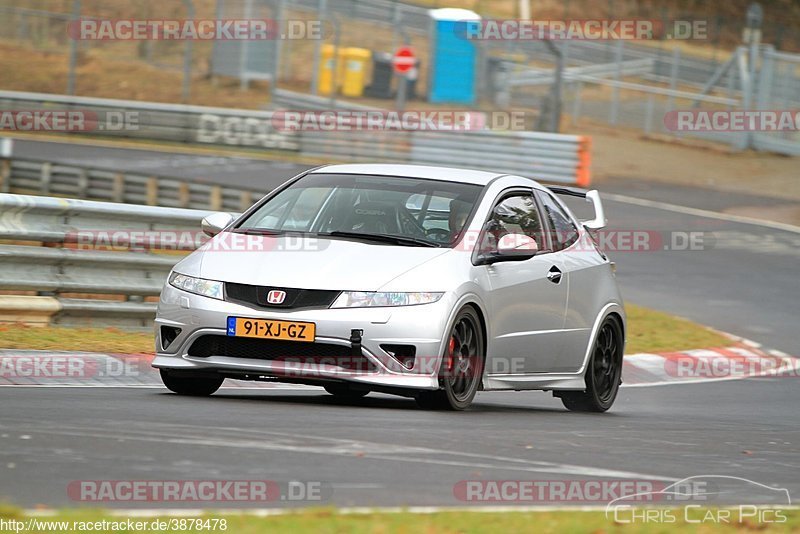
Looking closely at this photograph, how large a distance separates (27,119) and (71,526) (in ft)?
107

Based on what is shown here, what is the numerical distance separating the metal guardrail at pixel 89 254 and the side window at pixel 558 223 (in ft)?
12.1

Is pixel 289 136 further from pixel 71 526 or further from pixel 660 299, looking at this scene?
pixel 71 526

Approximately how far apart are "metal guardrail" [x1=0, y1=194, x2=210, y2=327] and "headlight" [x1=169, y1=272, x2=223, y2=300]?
329 cm

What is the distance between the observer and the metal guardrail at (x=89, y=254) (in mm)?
12070

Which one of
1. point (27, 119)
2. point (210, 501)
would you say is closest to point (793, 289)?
point (210, 501)

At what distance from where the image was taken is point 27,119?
1426 inches

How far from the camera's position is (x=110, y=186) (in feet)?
85.9
